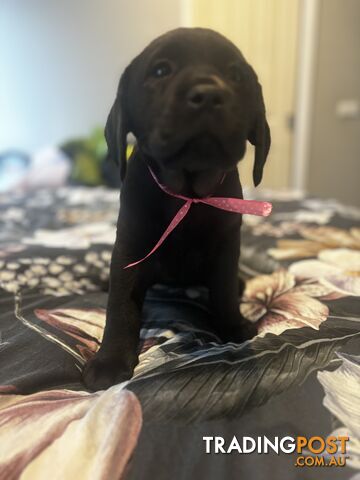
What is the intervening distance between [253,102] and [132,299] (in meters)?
0.39

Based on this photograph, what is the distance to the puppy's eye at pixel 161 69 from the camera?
2.28ft

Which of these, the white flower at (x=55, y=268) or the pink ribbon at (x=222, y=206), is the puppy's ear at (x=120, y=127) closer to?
the pink ribbon at (x=222, y=206)

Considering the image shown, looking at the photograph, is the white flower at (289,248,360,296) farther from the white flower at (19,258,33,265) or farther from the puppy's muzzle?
the white flower at (19,258,33,265)

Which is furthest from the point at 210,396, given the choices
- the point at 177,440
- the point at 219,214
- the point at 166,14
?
the point at 166,14

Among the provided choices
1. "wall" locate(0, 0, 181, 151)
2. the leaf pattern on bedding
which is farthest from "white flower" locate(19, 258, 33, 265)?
"wall" locate(0, 0, 181, 151)

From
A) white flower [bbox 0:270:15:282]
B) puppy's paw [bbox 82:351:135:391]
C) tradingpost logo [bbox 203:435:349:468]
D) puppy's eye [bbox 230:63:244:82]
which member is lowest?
tradingpost logo [bbox 203:435:349:468]

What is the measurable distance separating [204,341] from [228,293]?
4.4 inches

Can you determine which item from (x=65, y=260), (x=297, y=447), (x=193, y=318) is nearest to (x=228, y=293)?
(x=193, y=318)

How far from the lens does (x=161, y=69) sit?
0.70 m

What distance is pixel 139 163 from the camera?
0.78 metres

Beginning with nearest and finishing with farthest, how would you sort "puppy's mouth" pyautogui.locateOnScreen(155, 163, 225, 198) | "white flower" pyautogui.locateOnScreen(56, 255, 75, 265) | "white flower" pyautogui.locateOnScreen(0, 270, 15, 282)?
"puppy's mouth" pyautogui.locateOnScreen(155, 163, 225, 198) < "white flower" pyautogui.locateOnScreen(0, 270, 15, 282) < "white flower" pyautogui.locateOnScreen(56, 255, 75, 265)

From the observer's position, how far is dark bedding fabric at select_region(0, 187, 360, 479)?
55cm

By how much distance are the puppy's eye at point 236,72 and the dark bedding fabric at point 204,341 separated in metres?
0.43

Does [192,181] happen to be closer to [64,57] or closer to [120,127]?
[120,127]
